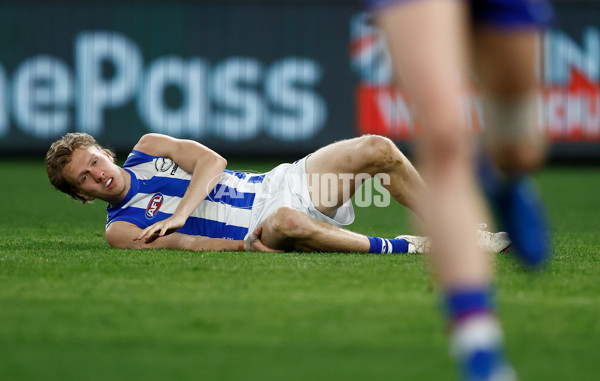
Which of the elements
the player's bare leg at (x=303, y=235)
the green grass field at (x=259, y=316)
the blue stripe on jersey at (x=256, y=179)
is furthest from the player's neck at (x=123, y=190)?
the player's bare leg at (x=303, y=235)

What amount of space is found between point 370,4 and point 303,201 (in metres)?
2.31

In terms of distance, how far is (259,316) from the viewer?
2.74 metres

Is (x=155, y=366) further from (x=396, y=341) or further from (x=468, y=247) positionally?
(x=468, y=247)

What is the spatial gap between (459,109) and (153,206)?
2752mm

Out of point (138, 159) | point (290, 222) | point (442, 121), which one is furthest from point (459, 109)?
point (138, 159)

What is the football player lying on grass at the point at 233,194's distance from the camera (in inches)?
168

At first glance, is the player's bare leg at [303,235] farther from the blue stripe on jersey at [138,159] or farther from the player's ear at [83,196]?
the player's ear at [83,196]

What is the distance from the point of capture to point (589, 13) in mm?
11938

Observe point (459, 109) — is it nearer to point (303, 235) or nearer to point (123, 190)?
point (303, 235)

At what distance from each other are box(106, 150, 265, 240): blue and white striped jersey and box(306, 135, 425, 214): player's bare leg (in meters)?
0.34

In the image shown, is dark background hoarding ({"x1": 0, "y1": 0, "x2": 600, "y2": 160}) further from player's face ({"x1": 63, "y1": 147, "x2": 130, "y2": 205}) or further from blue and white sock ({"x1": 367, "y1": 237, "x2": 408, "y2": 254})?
blue and white sock ({"x1": 367, "y1": 237, "x2": 408, "y2": 254})

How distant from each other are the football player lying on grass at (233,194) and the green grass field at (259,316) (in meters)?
0.14

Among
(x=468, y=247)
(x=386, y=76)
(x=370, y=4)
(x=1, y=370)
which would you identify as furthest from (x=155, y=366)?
(x=386, y=76)

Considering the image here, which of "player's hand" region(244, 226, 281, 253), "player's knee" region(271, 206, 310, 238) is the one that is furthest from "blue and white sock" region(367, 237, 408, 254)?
"player's hand" region(244, 226, 281, 253)
